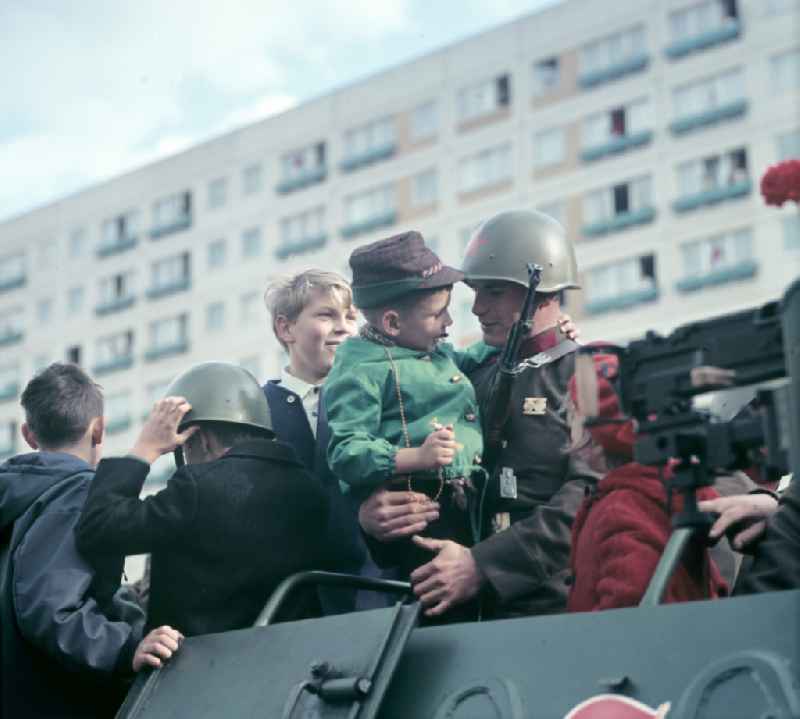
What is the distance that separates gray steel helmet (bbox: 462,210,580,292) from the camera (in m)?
5.02

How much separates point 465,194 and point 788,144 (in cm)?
932

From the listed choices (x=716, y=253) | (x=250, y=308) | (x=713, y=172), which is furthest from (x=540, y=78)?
(x=250, y=308)

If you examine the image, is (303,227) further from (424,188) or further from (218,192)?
A: (424,188)

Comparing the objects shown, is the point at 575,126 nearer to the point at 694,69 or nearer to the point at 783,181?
the point at 694,69

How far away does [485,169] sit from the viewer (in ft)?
144

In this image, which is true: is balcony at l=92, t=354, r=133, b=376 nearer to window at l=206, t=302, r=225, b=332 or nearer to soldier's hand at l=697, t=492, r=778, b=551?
window at l=206, t=302, r=225, b=332

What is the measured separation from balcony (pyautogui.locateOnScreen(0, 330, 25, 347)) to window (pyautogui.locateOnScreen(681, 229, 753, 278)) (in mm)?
25643

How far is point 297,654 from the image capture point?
12.6ft

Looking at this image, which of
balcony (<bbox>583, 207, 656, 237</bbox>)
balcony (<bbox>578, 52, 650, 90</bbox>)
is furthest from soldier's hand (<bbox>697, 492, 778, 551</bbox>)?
balcony (<bbox>578, 52, 650, 90</bbox>)

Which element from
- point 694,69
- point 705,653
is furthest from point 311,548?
point 694,69

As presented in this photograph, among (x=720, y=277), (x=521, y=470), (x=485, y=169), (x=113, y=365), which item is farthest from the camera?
(x=113, y=365)

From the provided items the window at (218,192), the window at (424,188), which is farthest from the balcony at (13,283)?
the window at (424,188)

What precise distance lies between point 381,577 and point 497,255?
1.08 meters

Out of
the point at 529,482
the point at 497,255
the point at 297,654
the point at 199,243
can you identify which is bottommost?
the point at 297,654
